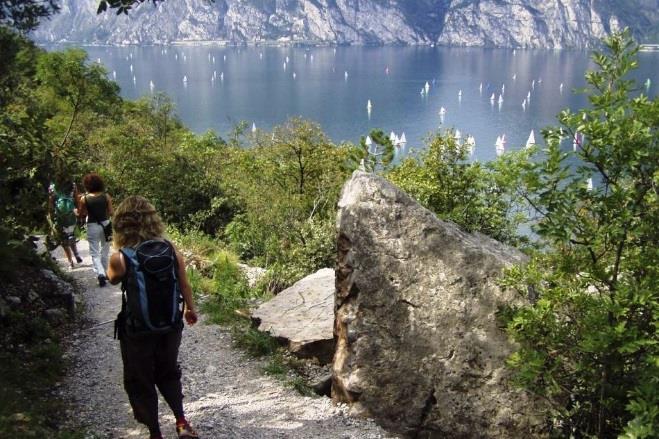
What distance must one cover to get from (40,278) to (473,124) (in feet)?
266

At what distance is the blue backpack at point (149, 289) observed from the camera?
475 cm

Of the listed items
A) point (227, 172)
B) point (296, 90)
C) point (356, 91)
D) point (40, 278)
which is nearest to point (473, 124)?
point (356, 91)

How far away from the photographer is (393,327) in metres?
6.53

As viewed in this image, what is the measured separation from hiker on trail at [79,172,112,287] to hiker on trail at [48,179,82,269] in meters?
0.24

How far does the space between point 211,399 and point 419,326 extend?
8.11ft

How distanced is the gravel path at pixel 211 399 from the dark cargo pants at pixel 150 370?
73cm

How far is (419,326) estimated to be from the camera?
648 cm

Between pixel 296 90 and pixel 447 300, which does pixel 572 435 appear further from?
pixel 296 90

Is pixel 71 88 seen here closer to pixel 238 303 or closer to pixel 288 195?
pixel 288 195

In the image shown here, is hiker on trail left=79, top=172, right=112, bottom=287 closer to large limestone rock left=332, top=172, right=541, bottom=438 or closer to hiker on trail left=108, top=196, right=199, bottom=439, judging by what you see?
large limestone rock left=332, top=172, right=541, bottom=438

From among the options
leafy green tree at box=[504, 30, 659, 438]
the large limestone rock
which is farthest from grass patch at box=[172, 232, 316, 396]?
leafy green tree at box=[504, 30, 659, 438]

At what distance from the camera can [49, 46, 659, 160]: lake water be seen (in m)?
83.9

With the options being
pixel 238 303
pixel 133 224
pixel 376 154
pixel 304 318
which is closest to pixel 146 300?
pixel 133 224

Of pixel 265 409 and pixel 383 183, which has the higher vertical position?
pixel 383 183
